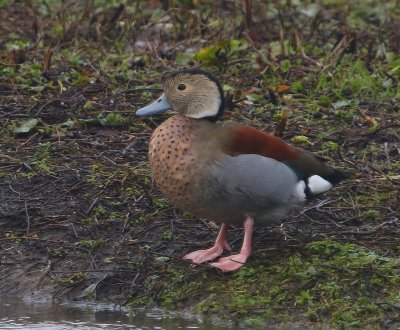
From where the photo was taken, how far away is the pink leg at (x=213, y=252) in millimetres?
6102

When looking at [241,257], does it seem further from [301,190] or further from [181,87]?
[181,87]

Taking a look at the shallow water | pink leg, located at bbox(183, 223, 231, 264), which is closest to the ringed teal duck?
pink leg, located at bbox(183, 223, 231, 264)

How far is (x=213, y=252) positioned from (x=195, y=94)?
90 cm

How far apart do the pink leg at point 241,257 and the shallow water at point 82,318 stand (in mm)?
376

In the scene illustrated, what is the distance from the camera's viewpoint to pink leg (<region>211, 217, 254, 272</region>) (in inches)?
235

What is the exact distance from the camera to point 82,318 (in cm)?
579

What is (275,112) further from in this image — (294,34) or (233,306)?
(233,306)

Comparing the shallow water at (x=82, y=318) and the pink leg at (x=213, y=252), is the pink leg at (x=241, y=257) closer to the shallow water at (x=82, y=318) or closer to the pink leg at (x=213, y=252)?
the pink leg at (x=213, y=252)

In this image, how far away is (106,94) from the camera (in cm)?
845

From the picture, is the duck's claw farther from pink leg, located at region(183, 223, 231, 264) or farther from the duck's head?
the duck's head

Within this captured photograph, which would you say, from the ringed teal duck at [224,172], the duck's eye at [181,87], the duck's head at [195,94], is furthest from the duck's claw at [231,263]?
the duck's eye at [181,87]

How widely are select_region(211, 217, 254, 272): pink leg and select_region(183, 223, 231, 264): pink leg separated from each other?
9cm

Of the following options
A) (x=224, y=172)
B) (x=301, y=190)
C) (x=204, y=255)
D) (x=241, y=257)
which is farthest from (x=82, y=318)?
(x=301, y=190)

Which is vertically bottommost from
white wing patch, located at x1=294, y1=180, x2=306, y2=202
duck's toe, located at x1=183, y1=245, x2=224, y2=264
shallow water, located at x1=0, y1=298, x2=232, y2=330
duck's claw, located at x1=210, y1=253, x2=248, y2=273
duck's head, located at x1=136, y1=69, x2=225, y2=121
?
shallow water, located at x1=0, y1=298, x2=232, y2=330
